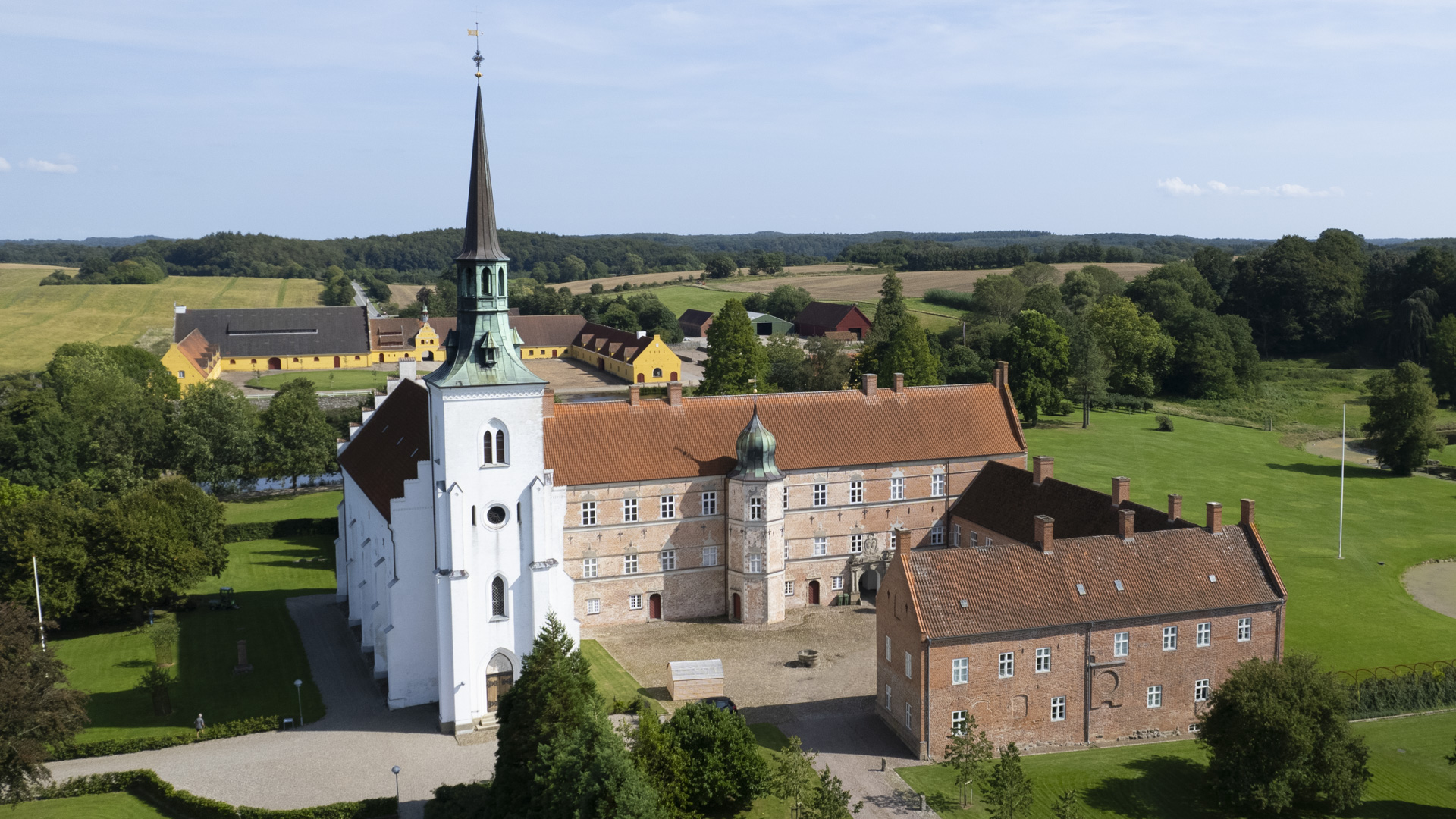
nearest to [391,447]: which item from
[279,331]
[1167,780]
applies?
[1167,780]

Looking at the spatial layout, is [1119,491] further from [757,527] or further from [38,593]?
[38,593]

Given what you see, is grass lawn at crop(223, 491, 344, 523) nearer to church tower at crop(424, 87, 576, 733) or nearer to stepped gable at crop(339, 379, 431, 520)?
stepped gable at crop(339, 379, 431, 520)

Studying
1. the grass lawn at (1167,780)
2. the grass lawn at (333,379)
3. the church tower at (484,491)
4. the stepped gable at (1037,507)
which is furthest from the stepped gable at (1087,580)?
the grass lawn at (333,379)

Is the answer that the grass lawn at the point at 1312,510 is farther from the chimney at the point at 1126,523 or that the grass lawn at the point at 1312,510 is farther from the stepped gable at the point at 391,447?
the stepped gable at the point at 391,447

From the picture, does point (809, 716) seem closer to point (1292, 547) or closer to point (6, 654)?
point (6, 654)

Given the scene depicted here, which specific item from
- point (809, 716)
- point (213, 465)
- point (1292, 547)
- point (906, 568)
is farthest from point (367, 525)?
point (1292, 547)

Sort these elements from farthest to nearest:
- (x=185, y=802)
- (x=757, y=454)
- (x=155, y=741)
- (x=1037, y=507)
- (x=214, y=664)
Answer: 1. (x=757, y=454)
2. (x=1037, y=507)
3. (x=214, y=664)
4. (x=155, y=741)
5. (x=185, y=802)
